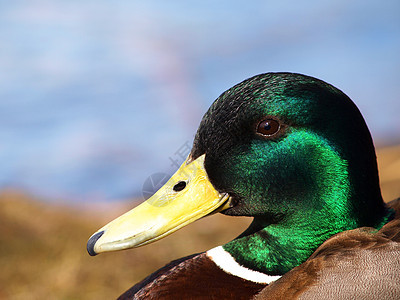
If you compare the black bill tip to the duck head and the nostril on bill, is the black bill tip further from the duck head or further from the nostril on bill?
the nostril on bill

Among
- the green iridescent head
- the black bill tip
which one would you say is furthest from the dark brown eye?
the black bill tip

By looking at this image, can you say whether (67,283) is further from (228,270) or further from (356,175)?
(356,175)

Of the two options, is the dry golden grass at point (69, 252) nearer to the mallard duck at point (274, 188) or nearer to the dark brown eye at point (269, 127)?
the mallard duck at point (274, 188)

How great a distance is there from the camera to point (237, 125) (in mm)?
1521

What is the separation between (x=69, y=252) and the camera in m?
3.46

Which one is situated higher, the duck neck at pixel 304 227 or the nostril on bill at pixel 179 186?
the nostril on bill at pixel 179 186

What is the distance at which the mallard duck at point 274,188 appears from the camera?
1494 millimetres

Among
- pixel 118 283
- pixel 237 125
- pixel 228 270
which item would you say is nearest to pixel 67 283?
pixel 118 283

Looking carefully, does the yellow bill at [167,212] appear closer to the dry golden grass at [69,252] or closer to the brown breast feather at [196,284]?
the brown breast feather at [196,284]

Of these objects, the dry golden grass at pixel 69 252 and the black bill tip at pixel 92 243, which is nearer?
the black bill tip at pixel 92 243

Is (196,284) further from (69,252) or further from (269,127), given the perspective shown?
(69,252)

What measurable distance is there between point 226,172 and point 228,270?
0.98ft

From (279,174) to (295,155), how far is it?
0.07 metres

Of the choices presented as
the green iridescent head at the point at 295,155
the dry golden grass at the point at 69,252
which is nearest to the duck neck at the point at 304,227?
the green iridescent head at the point at 295,155
